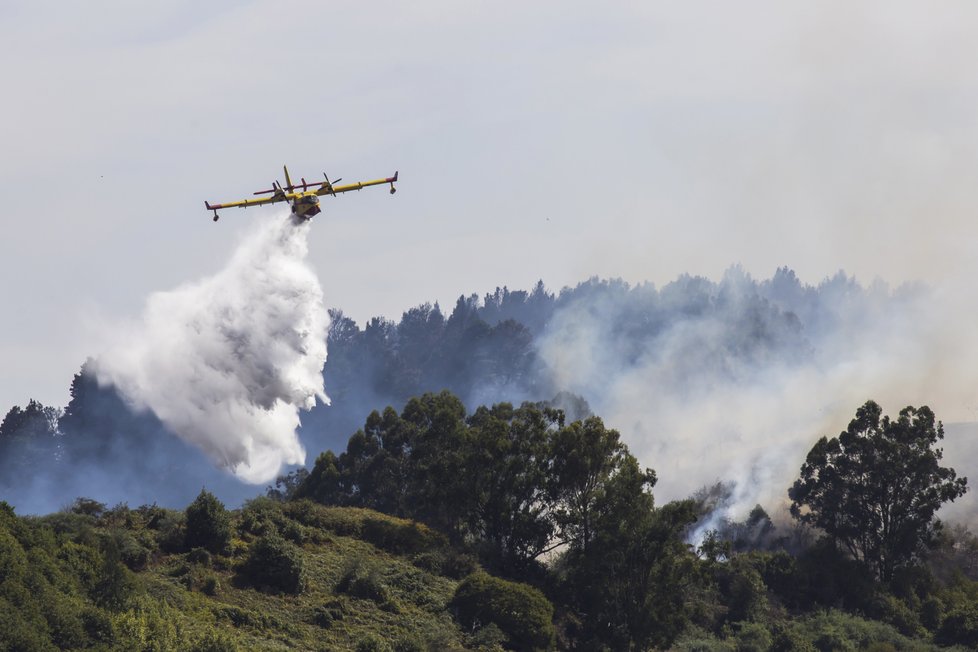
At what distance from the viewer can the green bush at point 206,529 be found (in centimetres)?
6606

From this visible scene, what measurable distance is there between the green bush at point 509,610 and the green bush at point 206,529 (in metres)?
11.1

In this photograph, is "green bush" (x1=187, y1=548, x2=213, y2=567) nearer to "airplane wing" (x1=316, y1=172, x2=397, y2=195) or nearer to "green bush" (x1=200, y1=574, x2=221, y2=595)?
"green bush" (x1=200, y1=574, x2=221, y2=595)

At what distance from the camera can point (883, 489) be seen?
86.8 metres

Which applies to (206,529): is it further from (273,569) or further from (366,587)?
(366,587)

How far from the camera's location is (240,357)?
99.2m

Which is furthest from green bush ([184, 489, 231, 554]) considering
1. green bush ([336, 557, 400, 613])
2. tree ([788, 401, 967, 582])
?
tree ([788, 401, 967, 582])

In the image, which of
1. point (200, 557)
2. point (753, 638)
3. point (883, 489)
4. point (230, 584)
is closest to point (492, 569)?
point (753, 638)

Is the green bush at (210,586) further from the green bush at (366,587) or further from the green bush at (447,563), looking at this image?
the green bush at (447,563)

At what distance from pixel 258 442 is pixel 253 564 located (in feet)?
124

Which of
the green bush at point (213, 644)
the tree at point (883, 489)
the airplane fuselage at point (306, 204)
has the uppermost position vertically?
the airplane fuselage at point (306, 204)

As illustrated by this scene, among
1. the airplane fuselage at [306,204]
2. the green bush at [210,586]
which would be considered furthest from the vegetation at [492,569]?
the airplane fuselage at [306,204]

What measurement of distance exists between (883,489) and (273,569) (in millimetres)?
40411

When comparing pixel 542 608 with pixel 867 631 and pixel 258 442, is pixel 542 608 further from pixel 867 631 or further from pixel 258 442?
pixel 258 442

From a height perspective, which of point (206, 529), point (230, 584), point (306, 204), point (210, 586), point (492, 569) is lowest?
point (210, 586)
